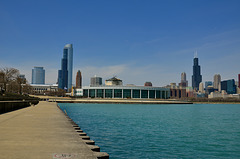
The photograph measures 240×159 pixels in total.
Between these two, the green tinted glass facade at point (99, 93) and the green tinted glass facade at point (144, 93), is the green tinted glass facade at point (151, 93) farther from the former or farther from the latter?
the green tinted glass facade at point (99, 93)

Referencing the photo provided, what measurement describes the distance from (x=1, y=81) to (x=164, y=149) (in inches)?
4779

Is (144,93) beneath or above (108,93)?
above

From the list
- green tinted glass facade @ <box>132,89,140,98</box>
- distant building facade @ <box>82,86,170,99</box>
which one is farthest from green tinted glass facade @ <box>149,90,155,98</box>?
green tinted glass facade @ <box>132,89,140,98</box>

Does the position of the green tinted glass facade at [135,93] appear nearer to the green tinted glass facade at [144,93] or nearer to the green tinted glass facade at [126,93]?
the green tinted glass facade at [126,93]

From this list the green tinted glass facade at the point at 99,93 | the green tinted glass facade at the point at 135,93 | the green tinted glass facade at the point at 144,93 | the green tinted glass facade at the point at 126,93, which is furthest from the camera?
the green tinted glass facade at the point at 99,93

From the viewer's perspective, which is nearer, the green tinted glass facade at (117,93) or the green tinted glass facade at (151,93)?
the green tinted glass facade at (117,93)

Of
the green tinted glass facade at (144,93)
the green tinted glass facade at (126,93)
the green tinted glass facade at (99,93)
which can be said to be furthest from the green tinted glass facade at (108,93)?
the green tinted glass facade at (144,93)

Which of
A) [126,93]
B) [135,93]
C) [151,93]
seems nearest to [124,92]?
[126,93]

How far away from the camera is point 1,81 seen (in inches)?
4732

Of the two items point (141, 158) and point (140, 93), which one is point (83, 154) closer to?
point (141, 158)

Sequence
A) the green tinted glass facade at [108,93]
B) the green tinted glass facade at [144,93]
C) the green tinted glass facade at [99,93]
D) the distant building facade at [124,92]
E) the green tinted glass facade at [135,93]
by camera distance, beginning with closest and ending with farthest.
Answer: the distant building facade at [124,92] → the green tinted glass facade at [135,93] → the green tinted glass facade at [108,93] → the green tinted glass facade at [144,93] → the green tinted glass facade at [99,93]

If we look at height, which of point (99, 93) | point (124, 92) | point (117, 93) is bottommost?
point (99, 93)

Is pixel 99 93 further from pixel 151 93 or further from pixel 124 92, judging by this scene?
pixel 151 93

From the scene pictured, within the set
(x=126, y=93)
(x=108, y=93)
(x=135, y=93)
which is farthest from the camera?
(x=108, y=93)
